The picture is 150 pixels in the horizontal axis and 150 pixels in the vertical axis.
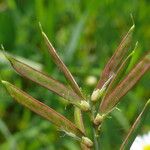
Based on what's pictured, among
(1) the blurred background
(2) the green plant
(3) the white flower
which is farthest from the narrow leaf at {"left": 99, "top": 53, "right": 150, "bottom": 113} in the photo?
(1) the blurred background

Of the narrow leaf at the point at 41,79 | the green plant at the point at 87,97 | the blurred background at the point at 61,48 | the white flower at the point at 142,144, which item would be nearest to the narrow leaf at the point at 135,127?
the green plant at the point at 87,97

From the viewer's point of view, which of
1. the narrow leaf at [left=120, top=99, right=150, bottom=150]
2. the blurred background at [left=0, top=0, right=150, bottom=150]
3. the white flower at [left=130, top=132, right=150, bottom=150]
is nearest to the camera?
the narrow leaf at [left=120, top=99, right=150, bottom=150]

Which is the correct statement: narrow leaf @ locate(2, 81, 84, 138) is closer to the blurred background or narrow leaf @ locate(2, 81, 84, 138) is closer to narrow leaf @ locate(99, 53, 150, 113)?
narrow leaf @ locate(99, 53, 150, 113)

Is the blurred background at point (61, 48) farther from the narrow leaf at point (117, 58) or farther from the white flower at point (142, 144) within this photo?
the narrow leaf at point (117, 58)

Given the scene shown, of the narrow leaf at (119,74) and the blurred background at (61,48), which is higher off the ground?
the narrow leaf at (119,74)

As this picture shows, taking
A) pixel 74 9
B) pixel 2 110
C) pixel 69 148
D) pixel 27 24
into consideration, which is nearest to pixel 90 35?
pixel 74 9

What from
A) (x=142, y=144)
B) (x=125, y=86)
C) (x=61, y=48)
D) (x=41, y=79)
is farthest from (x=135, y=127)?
(x=61, y=48)

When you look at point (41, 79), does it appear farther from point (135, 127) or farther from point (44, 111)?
point (135, 127)
